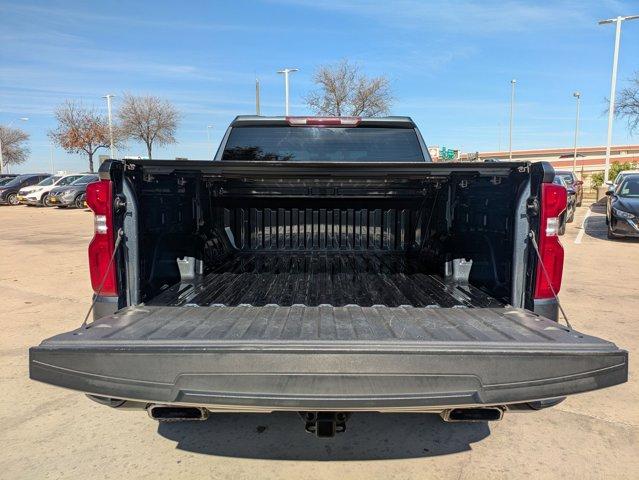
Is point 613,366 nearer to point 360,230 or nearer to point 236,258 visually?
point 360,230

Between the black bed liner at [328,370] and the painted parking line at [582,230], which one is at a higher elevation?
the black bed liner at [328,370]

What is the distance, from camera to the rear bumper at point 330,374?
2125 millimetres

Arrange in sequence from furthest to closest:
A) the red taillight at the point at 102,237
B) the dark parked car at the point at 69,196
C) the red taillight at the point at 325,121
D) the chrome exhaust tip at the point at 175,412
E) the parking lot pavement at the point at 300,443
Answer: the dark parked car at the point at 69,196, the red taillight at the point at 325,121, the parking lot pavement at the point at 300,443, the red taillight at the point at 102,237, the chrome exhaust tip at the point at 175,412

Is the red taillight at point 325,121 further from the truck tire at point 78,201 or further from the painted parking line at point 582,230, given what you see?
the truck tire at point 78,201

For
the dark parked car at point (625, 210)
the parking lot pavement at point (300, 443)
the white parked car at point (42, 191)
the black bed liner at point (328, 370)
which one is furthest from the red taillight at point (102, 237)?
the white parked car at point (42, 191)

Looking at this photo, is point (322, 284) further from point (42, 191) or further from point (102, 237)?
point (42, 191)

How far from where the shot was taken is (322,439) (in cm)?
320

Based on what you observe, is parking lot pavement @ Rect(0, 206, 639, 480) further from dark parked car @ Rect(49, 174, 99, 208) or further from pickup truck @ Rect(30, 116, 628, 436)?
dark parked car @ Rect(49, 174, 99, 208)

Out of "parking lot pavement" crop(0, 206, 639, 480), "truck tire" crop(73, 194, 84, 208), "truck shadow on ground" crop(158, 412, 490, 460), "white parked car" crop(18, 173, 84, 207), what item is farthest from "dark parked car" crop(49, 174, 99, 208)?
"truck shadow on ground" crop(158, 412, 490, 460)

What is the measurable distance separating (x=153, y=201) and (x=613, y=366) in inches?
109

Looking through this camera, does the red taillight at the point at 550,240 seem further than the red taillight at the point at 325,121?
No

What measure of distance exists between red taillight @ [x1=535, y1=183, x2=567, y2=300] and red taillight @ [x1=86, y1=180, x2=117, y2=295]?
244 cm

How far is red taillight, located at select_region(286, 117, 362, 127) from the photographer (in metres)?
4.39

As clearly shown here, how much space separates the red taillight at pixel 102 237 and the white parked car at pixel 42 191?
27962 millimetres
